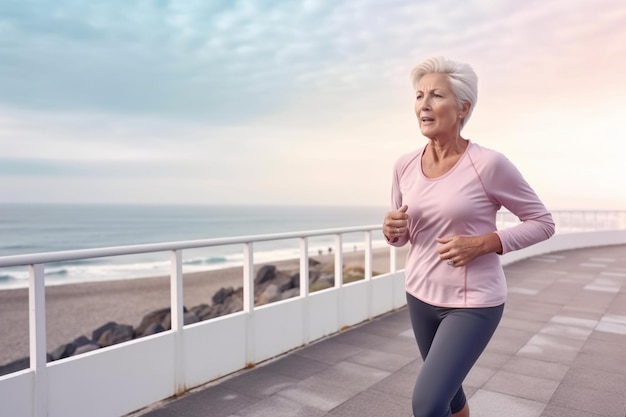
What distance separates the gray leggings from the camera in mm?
1553

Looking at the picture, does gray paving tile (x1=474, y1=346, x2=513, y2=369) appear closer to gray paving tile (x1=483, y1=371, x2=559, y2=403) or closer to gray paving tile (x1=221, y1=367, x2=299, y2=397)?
gray paving tile (x1=483, y1=371, x2=559, y2=403)

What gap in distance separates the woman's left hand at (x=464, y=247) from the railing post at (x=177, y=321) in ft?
7.26

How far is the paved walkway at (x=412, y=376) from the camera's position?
10.5 feet

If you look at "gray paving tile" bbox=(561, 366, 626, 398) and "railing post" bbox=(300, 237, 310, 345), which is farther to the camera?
"railing post" bbox=(300, 237, 310, 345)

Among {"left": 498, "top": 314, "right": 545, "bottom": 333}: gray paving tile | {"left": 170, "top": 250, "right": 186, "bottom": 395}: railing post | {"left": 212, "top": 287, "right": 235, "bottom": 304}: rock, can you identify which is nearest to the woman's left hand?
{"left": 170, "top": 250, "right": 186, "bottom": 395}: railing post

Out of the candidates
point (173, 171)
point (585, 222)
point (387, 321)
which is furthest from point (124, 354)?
point (173, 171)

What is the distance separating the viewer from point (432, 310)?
178 cm

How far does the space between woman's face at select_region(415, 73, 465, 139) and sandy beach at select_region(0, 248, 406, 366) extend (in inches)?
641

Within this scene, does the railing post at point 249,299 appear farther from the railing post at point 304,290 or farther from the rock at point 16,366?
the rock at point 16,366

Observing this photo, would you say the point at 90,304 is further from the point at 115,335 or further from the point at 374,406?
the point at 374,406

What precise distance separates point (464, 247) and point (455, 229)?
0.13m

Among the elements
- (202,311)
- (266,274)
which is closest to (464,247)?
(202,311)

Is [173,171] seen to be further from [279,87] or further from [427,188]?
[427,188]

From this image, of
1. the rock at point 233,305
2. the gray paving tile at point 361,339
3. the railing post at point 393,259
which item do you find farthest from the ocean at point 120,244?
the gray paving tile at point 361,339
